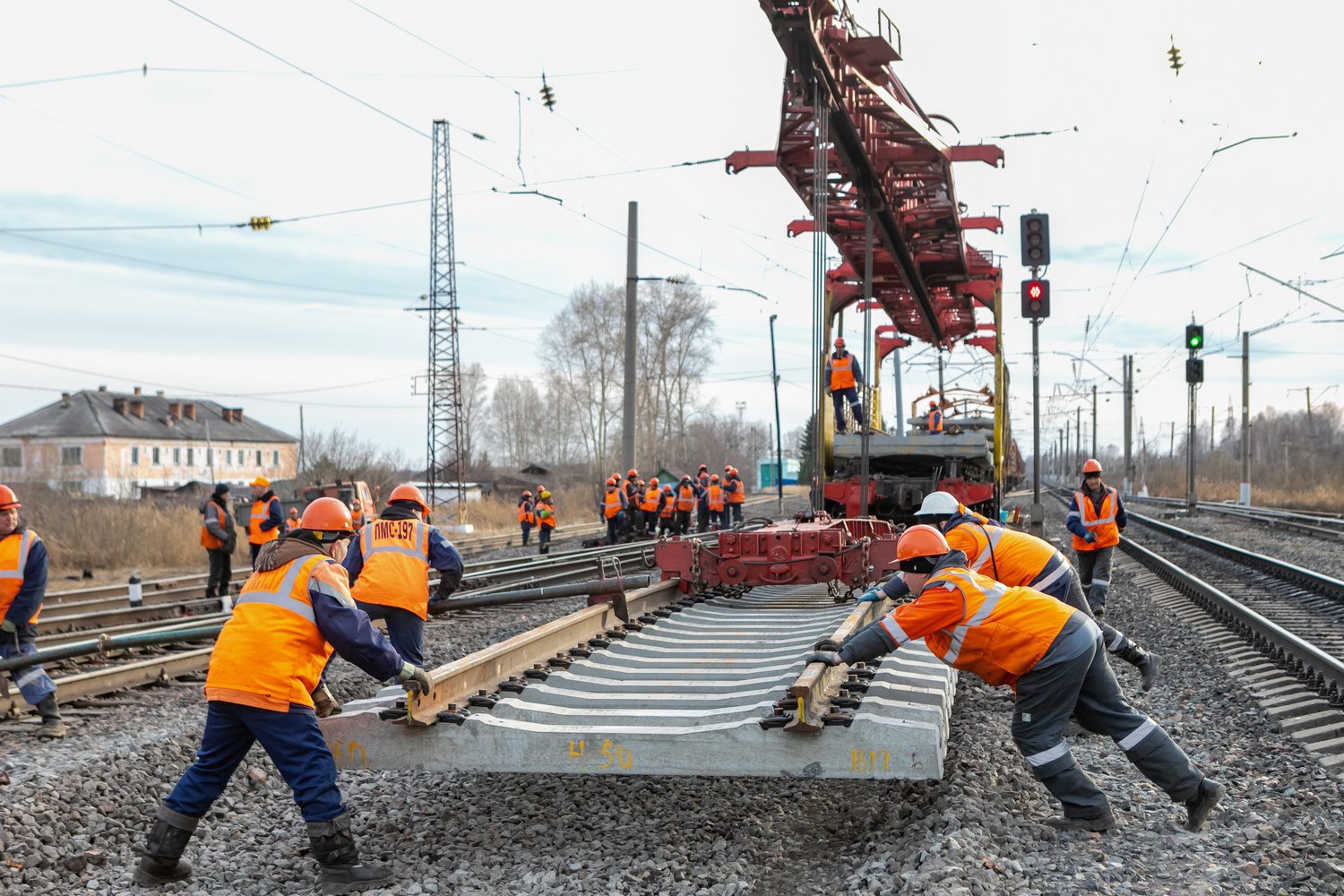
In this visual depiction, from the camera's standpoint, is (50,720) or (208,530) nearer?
(50,720)

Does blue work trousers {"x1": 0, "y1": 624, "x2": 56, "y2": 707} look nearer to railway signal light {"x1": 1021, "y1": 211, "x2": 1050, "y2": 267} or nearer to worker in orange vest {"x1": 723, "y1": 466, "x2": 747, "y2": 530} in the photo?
railway signal light {"x1": 1021, "y1": 211, "x2": 1050, "y2": 267}

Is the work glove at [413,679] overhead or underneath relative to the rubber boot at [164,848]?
overhead

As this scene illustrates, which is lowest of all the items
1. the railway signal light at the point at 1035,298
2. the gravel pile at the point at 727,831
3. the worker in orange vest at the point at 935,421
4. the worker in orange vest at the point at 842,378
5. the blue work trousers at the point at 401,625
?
the gravel pile at the point at 727,831

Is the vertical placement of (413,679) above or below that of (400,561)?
below

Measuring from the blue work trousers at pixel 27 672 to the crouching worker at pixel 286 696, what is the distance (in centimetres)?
300

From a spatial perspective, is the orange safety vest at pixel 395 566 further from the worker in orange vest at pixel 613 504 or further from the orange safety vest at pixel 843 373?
the worker in orange vest at pixel 613 504

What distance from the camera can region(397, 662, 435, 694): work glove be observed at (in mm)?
4676

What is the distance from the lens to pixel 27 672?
22.8 ft

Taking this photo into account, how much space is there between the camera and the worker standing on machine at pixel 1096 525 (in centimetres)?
1030

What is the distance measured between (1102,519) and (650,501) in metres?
15.5

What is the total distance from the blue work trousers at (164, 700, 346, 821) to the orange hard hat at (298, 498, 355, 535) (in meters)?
0.72

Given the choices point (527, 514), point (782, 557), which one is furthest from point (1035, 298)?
point (527, 514)

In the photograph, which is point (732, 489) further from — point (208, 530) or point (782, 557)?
point (782, 557)

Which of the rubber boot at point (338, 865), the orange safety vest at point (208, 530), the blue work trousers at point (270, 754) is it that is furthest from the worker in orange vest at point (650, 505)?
the rubber boot at point (338, 865)
